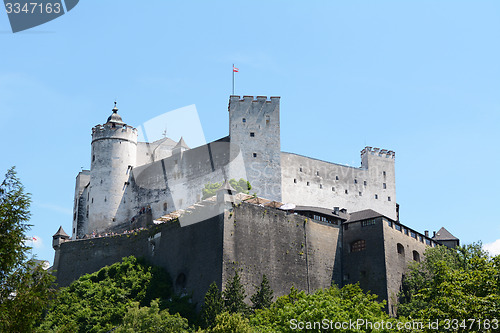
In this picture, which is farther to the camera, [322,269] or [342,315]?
[322,269]

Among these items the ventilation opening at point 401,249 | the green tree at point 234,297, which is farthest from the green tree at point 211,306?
the ventilation opening at point 401,249

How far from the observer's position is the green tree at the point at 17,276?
22.7 metres

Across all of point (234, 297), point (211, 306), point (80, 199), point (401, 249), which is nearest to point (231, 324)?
point (211, 306)

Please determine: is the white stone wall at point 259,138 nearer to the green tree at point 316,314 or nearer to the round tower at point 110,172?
the round tower at point 110,172

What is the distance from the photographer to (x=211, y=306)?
47.2 meters

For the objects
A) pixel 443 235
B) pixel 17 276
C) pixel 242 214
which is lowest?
pixel 17 276

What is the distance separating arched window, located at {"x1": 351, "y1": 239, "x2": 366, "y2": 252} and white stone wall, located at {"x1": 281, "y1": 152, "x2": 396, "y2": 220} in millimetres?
13006

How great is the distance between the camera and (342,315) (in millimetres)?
37438

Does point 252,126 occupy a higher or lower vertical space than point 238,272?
higher

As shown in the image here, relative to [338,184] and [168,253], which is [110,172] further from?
[338,184]

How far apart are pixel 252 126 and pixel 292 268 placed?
754 inches

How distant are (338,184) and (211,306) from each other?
30.4m

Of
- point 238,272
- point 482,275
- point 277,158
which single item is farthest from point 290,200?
point 482,275

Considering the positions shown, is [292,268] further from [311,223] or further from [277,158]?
[277,158]
